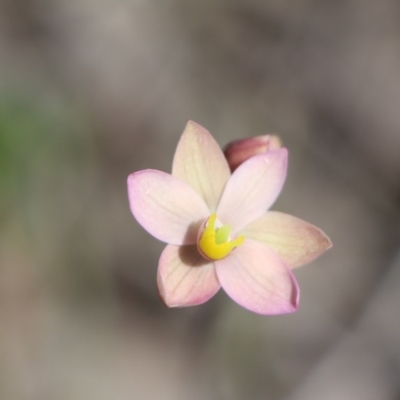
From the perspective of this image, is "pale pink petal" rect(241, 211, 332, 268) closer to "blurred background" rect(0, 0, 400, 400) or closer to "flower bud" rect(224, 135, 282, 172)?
"flower bud" rect(224, 135, 282, 172)

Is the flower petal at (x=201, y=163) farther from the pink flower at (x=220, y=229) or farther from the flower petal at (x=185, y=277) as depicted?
the flower petal at (x=185, y=277)

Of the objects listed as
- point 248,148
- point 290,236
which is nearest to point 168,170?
point 248,148

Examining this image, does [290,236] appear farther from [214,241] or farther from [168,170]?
[168,170]

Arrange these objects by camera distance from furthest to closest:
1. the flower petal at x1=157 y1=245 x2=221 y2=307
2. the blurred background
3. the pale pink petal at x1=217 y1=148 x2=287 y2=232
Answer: the blurred background → the pale pink petal at x1=217 y1=148 x2=287 y2=232 → the flower petal at x1=157 y1=245 x2=221 y2=307

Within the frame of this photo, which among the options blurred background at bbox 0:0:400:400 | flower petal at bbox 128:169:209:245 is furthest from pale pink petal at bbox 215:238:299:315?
blurred background at bbox 0:0:400:400

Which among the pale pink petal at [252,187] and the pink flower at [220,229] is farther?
the pale pink petal at [252,187]

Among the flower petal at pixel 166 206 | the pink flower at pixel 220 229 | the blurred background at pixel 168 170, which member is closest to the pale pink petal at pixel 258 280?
the pink flower at pixel 220 229

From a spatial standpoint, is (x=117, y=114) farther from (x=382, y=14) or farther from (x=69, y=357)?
(x=382, y=14)

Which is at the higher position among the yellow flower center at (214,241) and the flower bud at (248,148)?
the flower bud at (248,148)
